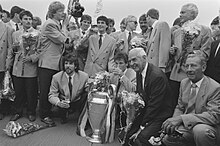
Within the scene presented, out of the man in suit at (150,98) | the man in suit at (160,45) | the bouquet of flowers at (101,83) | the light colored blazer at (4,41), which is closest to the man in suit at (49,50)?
the light colored blazer at (4,41)

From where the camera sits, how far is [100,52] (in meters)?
3.62

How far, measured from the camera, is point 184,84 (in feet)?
8.09

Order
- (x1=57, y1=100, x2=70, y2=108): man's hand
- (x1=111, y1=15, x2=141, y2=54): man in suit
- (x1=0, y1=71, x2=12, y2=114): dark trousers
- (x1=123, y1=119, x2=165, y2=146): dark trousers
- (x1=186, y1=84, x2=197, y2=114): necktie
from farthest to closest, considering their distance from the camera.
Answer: (x1=111, y1=15, x2=141, y2=54): man in suit < (x1=0, y1=71, x2=12, y2=114): dark trousers < (x1=57, y1=100, x2=70, y2=108): man's hand < (x1=123, y1=119, x2=165, y2=146): dark trousers < (x1=186, y1=84, x2=197, y2=114): necktie

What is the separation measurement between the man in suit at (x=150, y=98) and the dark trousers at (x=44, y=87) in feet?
4.39

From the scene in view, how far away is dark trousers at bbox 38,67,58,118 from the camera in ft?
11.6

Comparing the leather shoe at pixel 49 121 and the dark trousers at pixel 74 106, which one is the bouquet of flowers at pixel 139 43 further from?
the leather shoe at pixel 49 121

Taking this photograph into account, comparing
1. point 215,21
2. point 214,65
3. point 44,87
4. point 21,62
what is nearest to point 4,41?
point 21,62

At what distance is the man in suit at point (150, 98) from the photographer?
103 inches

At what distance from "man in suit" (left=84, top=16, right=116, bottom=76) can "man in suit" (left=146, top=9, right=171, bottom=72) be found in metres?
0.55

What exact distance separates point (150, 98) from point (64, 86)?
4.14 ft

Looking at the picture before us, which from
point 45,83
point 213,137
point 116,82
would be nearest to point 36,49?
point 45,83

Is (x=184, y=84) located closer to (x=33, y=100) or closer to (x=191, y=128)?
(x=191, y=128)

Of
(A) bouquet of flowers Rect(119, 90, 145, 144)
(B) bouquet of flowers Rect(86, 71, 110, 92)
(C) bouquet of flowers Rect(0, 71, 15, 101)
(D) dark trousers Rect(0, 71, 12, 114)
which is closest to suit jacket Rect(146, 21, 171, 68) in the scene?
(B) bouquet of flowers Rect(86, 71, 110, 92)

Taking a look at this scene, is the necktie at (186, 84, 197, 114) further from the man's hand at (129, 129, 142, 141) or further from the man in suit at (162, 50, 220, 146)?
the man's hand at (129, 129, 142, 141)
